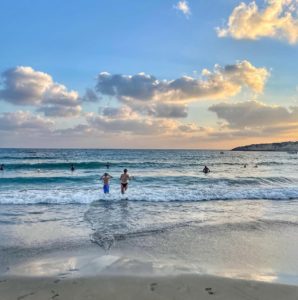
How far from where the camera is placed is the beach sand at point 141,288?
241 inches

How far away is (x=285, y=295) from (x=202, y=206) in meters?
11.4

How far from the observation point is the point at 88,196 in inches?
798

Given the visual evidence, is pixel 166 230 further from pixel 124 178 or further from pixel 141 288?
pixel 124 178

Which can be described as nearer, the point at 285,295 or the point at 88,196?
the point at 285,295

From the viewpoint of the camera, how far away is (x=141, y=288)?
6.47 meters

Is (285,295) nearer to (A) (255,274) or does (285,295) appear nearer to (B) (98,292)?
(A) (255,274)

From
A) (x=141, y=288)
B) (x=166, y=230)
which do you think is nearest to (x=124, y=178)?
(x=166, y=230)

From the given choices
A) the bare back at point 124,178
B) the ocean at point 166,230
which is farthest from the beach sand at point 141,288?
the bare back at point 124,178

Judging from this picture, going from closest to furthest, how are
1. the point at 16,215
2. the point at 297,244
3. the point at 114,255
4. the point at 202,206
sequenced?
the point at 114,255 < the point at 297,244 < the point at 16,215 < the point at 202,206

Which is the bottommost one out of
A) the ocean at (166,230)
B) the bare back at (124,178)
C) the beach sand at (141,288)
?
the ocean at (166,230)

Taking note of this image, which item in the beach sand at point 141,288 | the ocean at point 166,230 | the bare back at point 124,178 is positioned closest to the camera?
the beach sand at point 141,288

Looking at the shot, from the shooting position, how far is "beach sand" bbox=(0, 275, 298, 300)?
6109mm

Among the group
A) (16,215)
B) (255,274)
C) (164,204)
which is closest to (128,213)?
(164,204)

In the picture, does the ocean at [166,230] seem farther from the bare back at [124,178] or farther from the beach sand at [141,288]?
the bare back at [124,178]
